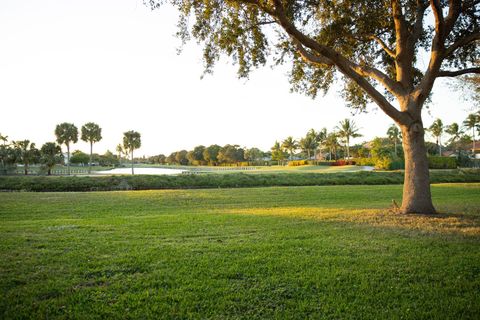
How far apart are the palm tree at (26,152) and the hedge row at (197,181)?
43.1 metres

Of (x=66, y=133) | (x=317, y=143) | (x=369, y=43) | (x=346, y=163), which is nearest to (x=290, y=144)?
(x=317, y=143)

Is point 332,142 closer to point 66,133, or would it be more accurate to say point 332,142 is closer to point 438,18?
point 66,133

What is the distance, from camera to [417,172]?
10680 mm

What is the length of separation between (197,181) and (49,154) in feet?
171

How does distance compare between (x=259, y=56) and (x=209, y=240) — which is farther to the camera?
(x=259, y=56)

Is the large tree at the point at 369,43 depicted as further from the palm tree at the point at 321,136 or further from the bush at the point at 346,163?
the palm tree at the point at 321,136

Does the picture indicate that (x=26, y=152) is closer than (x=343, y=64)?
No

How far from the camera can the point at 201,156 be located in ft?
453

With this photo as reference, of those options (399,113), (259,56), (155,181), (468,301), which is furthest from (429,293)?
(155,181)

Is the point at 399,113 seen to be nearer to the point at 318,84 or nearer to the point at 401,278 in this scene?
the point at 318,84

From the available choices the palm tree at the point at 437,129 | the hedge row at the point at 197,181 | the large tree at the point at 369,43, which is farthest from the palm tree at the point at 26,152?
the palm tree at the point at 437,129

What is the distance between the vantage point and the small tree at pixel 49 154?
209 feet

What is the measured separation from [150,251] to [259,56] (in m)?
9.80

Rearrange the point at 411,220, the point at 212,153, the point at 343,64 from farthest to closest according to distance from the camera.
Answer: the point at 212,153, the point at 343,64, the point at 411,220
